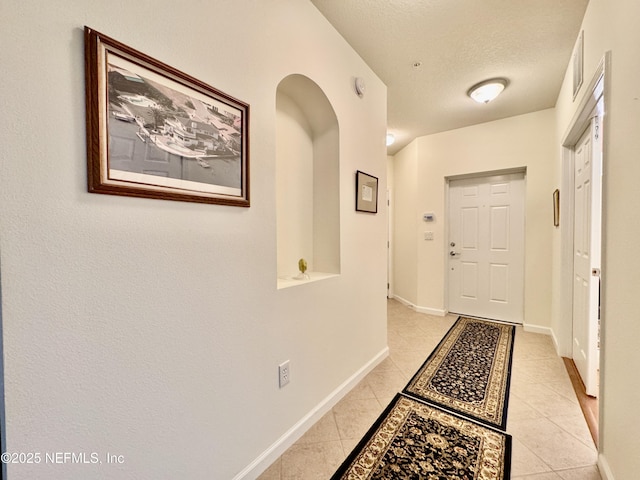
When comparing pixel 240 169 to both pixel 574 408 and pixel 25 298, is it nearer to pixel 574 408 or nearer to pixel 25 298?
pixel 25 298

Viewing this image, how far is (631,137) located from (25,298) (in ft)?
6.79

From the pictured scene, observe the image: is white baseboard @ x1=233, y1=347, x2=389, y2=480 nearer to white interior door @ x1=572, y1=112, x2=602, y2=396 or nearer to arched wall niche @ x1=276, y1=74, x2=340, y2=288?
arched wall niche @ x1=276, y1=74, x2=340, y2=288

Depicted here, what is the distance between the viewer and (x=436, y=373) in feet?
7.40

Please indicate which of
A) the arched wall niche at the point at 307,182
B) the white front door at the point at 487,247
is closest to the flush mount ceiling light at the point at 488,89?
the white front door at the point at 487,247

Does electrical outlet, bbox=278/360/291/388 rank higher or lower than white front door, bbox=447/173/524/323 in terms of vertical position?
lower

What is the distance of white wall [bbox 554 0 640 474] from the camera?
1.03 meters

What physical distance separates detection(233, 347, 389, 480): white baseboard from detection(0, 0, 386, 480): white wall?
0.8 inches

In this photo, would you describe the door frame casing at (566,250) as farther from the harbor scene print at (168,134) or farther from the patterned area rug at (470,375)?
the harbor scene print at (168,134)

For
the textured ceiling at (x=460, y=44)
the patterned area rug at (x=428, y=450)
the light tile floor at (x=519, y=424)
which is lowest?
the light tile floor at (x=519, y=424)

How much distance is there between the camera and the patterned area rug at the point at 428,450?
1318 millimetres

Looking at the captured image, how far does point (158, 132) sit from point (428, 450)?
1939 millimetres

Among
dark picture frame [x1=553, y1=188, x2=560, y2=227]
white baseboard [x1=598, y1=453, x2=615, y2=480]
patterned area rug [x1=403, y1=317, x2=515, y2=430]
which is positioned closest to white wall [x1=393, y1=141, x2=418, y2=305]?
patterned area rug [x1=403, y1=317, x2=515, y2=430]

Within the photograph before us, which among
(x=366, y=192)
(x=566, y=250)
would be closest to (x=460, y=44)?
(x=366, y=192)

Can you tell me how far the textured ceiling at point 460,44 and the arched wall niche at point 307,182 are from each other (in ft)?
1.93
